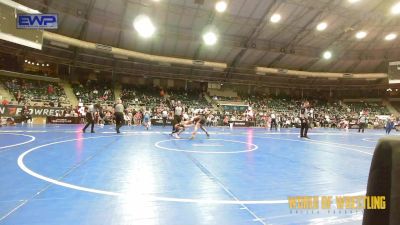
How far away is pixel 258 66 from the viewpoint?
4153cm

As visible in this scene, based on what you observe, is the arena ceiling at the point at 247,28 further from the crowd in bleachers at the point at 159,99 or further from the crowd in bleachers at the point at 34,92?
the crowd in bleachers at the point at 34,92

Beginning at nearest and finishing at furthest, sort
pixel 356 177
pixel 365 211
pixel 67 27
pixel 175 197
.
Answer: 1. pixel 365 211
2. pixel 175 197
3. pixel 356 177
4. pixel 67 27

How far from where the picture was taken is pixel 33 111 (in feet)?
82.6

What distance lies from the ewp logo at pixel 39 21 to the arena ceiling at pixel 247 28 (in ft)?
51.0

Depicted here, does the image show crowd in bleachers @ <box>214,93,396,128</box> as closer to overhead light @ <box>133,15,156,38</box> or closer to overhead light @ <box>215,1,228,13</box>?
overhead light @ <box>215,1,228,13</box>

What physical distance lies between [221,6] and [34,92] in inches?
842

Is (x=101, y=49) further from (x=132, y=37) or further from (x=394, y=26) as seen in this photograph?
(x=394, y=26)

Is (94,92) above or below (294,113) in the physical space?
above

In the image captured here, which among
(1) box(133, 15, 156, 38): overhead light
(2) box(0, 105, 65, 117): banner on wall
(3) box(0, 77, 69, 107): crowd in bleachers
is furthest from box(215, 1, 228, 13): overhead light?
(3) box(0, 77, 69, 107): crowd in bleachers

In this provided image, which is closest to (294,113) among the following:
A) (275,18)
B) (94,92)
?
(275,18)

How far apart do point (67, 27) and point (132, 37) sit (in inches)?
273

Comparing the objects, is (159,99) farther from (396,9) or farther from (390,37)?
(390,37)

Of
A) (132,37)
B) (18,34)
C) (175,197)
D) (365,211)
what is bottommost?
(175,197)

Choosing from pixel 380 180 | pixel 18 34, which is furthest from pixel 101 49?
pixel 380 180
